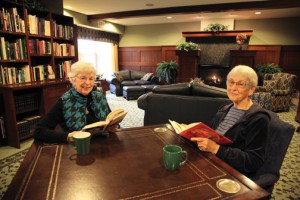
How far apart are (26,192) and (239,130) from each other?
1111mm

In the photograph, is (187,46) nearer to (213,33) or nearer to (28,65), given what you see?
(213,33)

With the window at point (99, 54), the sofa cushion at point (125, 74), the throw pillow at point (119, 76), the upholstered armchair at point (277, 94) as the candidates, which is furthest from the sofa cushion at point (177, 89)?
the sofa cushion at point (125, 74)

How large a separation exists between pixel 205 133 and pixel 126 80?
649 centimetres

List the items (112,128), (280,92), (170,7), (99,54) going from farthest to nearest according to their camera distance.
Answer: (99,54) → (170,7) → (280,92) → (112,128)

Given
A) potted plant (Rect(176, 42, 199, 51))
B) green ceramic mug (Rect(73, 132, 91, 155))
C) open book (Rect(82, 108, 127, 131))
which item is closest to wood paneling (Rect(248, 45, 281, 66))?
potted plant (Rect(176, 42, 199, 51))

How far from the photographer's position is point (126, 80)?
7.47 metres

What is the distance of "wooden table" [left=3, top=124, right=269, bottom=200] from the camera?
802 millimetres

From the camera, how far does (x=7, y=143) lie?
10.2 feet

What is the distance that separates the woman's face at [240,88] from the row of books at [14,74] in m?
3.14

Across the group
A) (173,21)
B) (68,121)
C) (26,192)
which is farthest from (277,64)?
(26,192)

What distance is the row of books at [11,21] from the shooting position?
291cm

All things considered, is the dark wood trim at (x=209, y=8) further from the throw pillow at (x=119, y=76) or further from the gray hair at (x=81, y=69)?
the gray hair at (x=81, y=69)

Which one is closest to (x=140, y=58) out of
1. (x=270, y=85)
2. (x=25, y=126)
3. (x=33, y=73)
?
(x=270, y=85)

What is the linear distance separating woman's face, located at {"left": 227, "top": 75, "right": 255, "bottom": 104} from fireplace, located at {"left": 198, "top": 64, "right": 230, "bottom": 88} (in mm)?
6141
